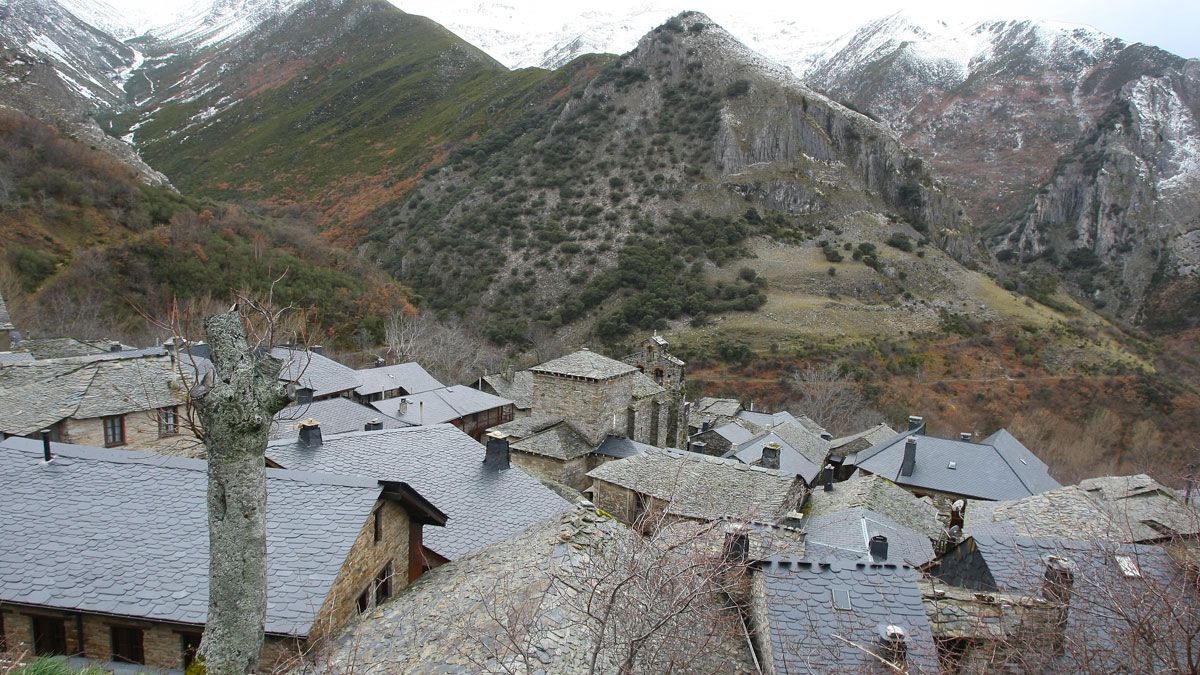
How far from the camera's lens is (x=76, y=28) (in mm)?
168875

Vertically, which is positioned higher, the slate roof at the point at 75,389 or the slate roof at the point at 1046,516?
the slate roof at the point at 75,389

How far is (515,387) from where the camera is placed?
43.6 m

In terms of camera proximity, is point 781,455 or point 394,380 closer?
point 781,455

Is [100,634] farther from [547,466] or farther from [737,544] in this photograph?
[547,466]

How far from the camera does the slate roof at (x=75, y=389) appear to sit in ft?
54.2

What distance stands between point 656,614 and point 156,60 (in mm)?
238185

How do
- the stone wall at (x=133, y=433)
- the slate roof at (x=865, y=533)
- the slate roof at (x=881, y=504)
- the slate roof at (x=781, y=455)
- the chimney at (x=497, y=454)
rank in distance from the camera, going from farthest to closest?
the slate roof at (x=781, y=455), the slate roof at (x=881, y=504), the stone wall at (x=133, y=433), the slate roof at (x=865, y=533), the chimney at (x=497, y=454)

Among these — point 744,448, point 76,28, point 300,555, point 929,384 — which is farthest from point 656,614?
point 76,28

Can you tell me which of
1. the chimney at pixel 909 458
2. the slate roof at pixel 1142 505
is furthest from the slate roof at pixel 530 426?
the slate roof at pixel 1142 505

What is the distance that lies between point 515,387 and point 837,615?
36.8 meters

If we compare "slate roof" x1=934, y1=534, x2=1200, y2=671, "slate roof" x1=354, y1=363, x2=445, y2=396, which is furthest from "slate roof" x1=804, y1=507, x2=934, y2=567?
"slate roof" x1=354, y1=363, x2=445, y2=396

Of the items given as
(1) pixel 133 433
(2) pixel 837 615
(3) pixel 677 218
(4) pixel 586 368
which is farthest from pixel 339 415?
(3) pixel 677 218

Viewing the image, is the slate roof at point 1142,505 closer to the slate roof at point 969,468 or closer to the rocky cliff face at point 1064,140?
the slate roof at point 969,468

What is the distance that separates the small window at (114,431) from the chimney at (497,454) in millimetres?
11505
